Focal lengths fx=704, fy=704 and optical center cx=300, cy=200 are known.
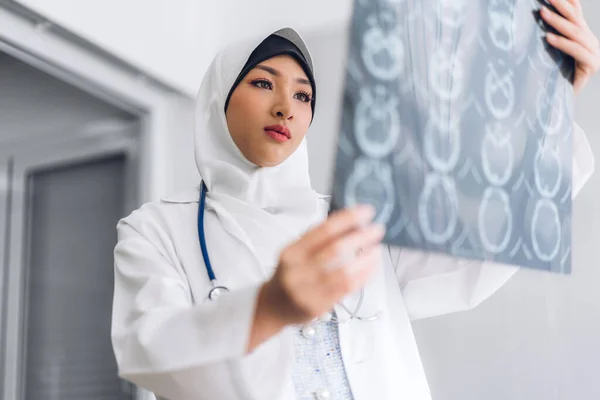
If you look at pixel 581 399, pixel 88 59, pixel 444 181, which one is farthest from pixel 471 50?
pixel 88 59

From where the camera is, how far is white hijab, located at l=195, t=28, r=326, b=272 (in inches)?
39.0

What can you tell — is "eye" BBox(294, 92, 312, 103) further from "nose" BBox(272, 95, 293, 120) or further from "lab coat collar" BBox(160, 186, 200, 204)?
"lab coat collar" BBox(160, 186, 200, 204)

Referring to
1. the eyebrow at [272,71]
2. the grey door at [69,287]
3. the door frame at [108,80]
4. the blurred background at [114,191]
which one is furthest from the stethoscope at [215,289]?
the grey door at [69,287]

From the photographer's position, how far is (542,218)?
3.19 ft

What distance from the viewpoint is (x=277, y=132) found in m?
1.00

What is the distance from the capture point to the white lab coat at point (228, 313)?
0.71 meters

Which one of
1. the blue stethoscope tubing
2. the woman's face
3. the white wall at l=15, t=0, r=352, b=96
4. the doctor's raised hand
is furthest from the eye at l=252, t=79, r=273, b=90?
the white wall at l=15, t=0, r=352, b=96

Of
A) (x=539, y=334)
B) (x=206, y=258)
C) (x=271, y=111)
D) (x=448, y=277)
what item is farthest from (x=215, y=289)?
(x=539, y=334)

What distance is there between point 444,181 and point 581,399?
1.21 metres

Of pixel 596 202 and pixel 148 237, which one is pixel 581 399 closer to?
pixel 596 202

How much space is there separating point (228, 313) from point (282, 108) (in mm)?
396

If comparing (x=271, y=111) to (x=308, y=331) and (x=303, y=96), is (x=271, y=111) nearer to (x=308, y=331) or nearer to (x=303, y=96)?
(x=303, y=96)

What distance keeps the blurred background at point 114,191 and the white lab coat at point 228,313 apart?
0.82 meters

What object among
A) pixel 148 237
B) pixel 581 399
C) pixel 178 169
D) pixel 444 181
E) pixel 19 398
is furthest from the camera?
pixel 178 169
